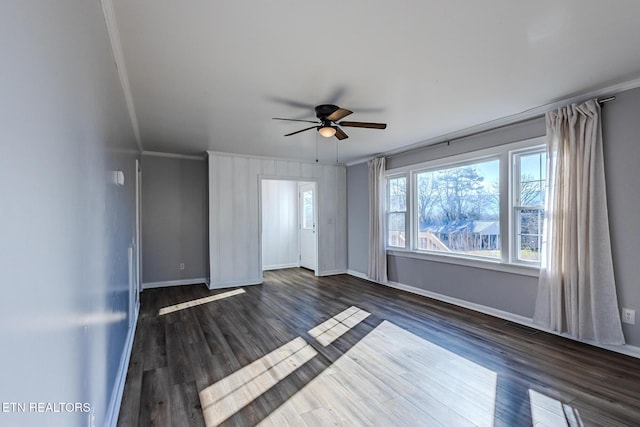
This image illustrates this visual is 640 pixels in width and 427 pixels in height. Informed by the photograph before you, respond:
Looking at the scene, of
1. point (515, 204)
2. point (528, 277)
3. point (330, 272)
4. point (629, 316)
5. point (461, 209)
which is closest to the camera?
point (629, 316)

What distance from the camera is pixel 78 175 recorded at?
1173 mm

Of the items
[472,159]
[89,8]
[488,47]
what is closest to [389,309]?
[472,159]

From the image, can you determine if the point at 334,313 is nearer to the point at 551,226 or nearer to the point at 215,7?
the point at 551,226

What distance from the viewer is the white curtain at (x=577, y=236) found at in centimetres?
300

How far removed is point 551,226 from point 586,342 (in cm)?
122

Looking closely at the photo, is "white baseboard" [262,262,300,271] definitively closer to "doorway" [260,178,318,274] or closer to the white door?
"doorway" [260,178,318,274]

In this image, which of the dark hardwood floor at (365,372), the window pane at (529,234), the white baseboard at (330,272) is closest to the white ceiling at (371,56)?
the window pane at (529,234)

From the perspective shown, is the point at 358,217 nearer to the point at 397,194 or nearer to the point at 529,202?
the point at 397,194

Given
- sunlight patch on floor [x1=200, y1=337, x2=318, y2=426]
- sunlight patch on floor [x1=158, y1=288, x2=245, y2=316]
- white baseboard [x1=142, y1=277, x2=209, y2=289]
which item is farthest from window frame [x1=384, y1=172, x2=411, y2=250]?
white baseboard [x1=142, y1=277, x2=209, y2=289]

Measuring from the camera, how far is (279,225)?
7.75 meters

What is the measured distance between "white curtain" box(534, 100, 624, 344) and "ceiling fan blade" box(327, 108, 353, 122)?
231 cm

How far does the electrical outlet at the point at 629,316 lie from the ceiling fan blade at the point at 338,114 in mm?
3217

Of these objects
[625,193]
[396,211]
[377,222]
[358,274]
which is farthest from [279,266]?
[625,193]

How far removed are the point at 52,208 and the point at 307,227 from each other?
671 centimetres
